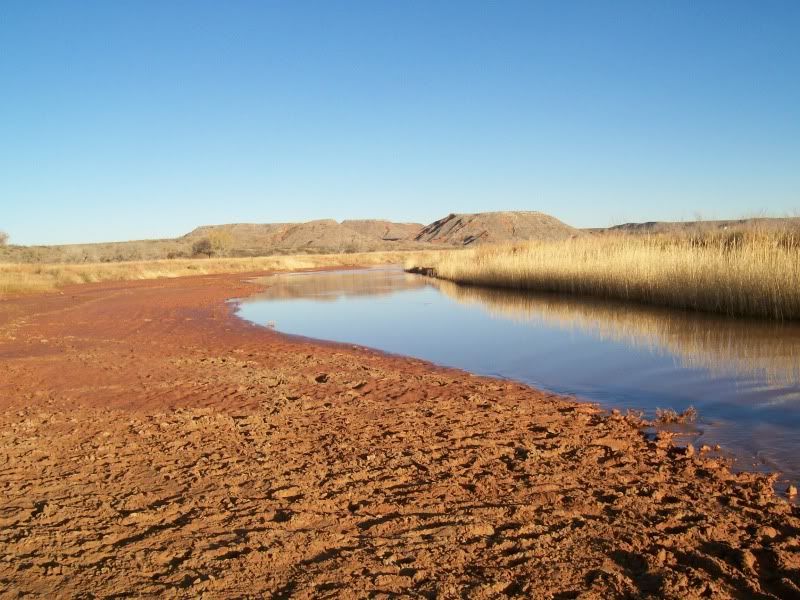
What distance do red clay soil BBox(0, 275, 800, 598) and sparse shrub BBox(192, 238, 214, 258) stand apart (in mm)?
82315

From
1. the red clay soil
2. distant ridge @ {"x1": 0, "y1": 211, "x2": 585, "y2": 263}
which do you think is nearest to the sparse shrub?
distant ridge @ {"x1": 0, "y1": 211, "x2": 585, "y2": 263}

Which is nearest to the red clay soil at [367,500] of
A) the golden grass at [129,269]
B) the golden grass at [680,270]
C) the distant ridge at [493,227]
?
the golden grass at [680,270]

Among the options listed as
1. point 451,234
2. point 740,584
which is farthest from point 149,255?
point 740,584

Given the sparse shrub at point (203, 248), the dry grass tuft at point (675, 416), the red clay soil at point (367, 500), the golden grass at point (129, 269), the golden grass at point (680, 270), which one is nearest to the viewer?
the red clay soil at point (367, 500)

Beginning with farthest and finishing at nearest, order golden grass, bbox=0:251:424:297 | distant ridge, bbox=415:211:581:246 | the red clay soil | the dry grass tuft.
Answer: distant ridge, bbox=415:211:581:246, golden grass, bbox=0:251:424:297, the dry grass tuft, the red clay soil

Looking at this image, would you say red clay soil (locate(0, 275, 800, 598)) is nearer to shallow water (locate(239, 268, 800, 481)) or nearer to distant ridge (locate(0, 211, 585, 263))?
shallow water (locate(239, 268, 800, 481))

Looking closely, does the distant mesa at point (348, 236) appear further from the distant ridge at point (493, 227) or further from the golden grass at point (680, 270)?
the golden grass at point (680, 270)

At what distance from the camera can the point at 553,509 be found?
379cm

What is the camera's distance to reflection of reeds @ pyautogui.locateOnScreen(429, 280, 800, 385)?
860 centimetres

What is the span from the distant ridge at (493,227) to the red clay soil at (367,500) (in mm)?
124878

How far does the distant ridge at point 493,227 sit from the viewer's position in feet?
446

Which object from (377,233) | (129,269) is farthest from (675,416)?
(377,233)

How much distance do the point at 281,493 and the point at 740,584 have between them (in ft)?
9.07

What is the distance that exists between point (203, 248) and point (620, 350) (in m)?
85.4
